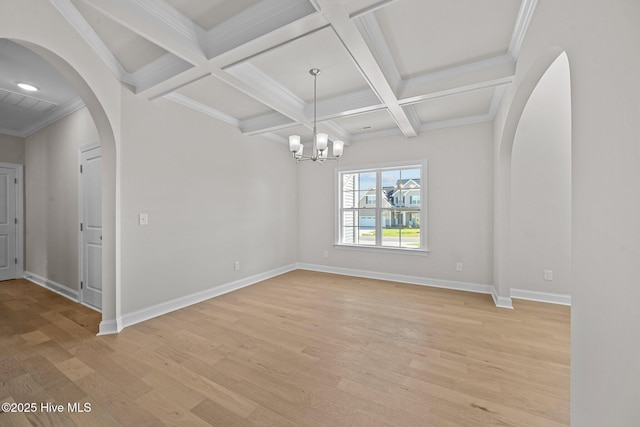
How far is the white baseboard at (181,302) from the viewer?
2863 mm

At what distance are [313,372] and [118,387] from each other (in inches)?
55.4

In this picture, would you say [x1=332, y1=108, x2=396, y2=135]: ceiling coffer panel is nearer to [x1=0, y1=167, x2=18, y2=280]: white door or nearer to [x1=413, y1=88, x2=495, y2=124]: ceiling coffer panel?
[x1=413, y1=88, x2=495, y2=124]: ceiling coffer panel

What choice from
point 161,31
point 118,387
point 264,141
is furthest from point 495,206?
point 118,387

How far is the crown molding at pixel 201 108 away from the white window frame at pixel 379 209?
223cm

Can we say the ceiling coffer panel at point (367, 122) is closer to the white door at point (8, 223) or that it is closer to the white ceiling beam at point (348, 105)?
the white ceiling beam at point (348, 105)

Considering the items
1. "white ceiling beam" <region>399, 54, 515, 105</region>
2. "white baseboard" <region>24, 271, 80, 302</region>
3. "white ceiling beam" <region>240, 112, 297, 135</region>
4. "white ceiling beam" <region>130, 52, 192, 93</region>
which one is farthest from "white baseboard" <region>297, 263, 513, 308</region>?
"white ceiling beam" <region>130, 52, 192, 93</region>

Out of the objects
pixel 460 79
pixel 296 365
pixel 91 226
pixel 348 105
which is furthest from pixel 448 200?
pixel 91 226

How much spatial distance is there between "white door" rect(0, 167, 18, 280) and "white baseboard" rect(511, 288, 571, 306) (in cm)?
866

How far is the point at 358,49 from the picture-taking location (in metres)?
2.13

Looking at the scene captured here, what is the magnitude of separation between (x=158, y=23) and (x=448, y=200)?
4.27 m

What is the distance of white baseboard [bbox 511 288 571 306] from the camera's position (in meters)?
3.52

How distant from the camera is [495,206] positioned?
374cm

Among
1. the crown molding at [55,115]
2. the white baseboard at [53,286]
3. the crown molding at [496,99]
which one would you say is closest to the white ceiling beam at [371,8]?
the crown molding at [496,99]

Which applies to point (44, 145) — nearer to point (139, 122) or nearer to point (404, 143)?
point (139, 122)
